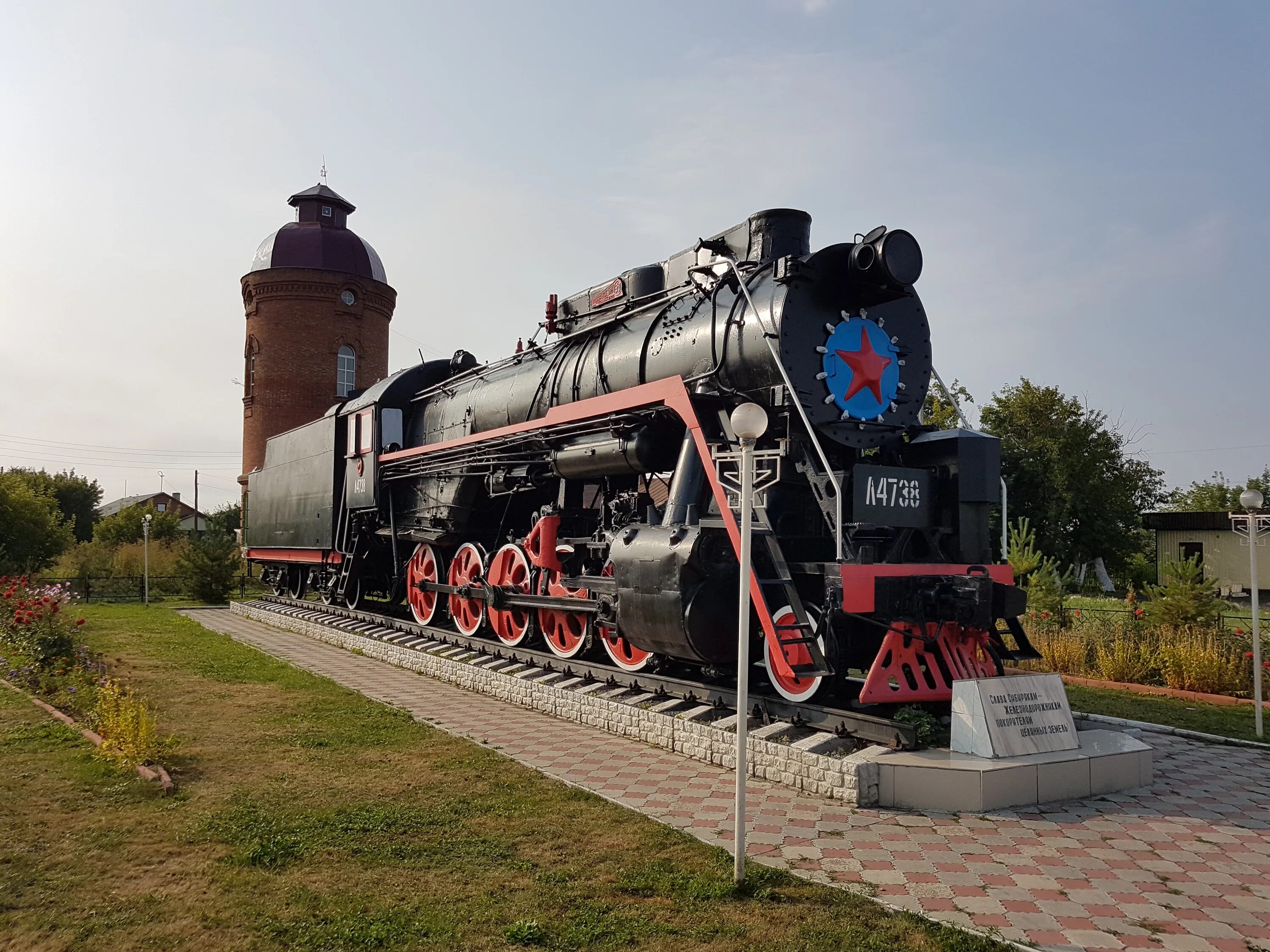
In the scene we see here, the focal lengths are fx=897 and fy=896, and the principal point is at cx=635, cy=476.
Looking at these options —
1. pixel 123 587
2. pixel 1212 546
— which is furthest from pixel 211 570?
pixel 1212 546

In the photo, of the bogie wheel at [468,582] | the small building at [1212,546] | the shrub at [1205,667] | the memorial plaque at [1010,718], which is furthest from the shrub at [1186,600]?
the small building at [1212,546]

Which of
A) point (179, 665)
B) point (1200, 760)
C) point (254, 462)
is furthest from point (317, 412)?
point (1200, 760)

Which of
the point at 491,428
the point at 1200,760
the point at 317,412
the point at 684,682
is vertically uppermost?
the point at 317,412

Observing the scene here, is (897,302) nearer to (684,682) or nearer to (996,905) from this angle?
(684,682)

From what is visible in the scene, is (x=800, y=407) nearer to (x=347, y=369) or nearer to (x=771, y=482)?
(x=771, y=482)

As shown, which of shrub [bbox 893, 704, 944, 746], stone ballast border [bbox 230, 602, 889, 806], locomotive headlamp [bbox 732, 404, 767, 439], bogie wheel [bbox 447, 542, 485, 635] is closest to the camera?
locomotive headlamp [bbox 732, 404, 767, 439]

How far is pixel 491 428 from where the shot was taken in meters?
11.5

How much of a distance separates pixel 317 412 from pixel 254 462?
2933 mm

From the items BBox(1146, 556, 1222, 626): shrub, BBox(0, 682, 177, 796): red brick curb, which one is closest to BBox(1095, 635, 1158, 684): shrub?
BBox(1146, 556, 1222, 626): shrub

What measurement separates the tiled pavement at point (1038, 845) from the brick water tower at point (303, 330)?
25.9 metres

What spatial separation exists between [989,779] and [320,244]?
30864mm

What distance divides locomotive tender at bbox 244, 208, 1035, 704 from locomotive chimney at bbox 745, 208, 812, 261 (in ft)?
0.05

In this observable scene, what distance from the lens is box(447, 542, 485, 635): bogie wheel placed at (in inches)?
455

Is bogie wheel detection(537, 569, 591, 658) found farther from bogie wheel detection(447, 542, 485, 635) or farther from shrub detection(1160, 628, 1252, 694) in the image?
shrub detection(1160, 628, 1252, 694)
